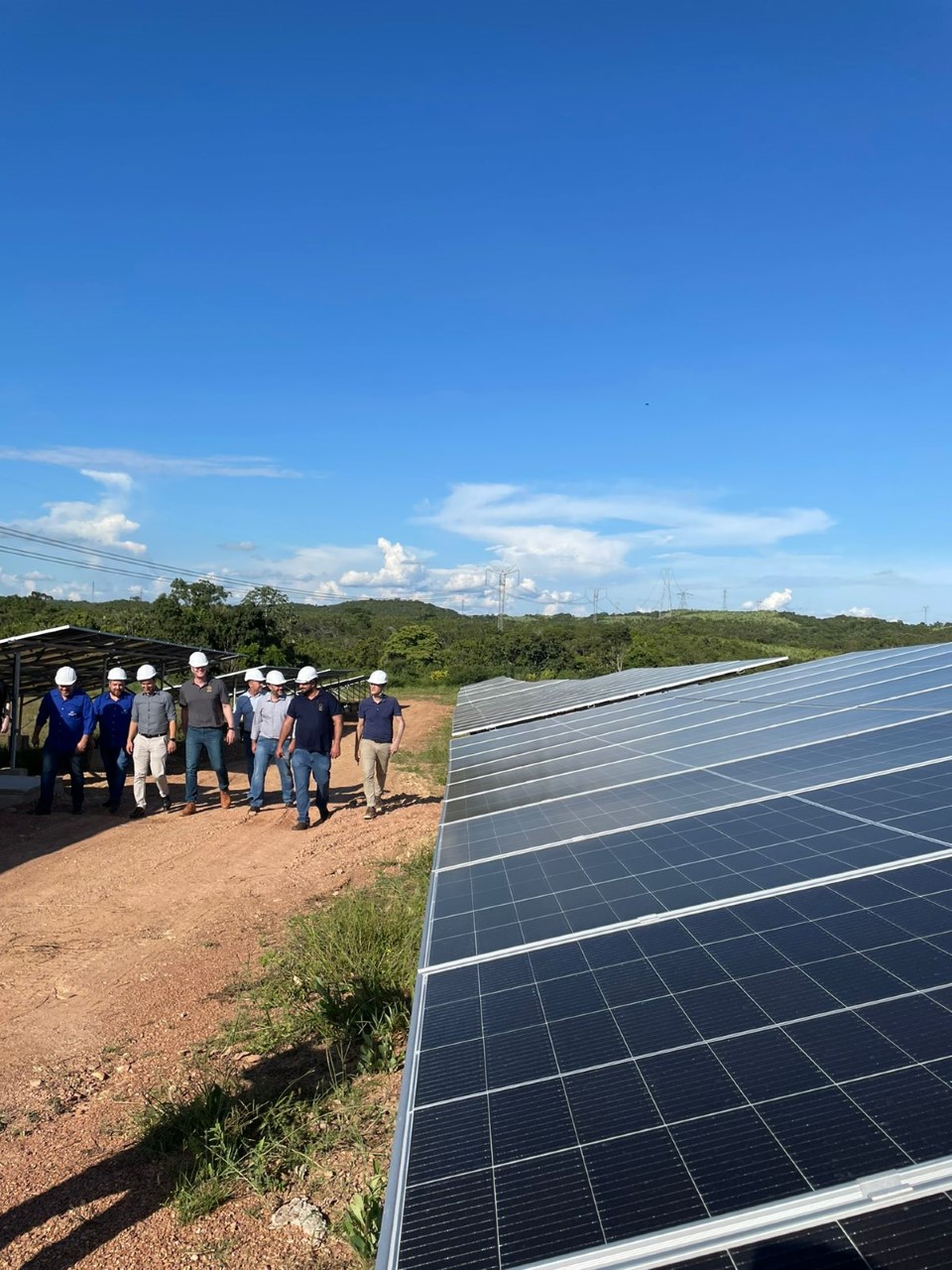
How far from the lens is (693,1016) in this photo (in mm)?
2879

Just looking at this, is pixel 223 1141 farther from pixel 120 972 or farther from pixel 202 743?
pixel 202 743

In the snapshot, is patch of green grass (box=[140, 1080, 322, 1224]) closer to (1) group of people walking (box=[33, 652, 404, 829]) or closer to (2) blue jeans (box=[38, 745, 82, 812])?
(1) group of people walking (box=[33, 652, 404, 829])

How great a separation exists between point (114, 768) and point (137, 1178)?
10.1 m

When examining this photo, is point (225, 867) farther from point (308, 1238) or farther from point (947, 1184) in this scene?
point (947, 1184)

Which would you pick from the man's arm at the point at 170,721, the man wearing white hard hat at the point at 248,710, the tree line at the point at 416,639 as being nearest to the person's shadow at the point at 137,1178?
the man's arm at the point at 170,721

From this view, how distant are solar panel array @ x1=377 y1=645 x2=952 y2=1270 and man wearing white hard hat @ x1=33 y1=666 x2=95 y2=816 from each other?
29.8 feet

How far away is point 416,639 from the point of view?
68.7 m

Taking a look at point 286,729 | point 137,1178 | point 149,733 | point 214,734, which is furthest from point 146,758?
point 137,1178

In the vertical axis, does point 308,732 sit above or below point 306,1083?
above

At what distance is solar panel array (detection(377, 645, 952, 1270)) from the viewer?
192cm

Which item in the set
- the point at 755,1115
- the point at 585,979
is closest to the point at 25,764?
the point at 585,979

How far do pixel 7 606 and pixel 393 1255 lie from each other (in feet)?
184

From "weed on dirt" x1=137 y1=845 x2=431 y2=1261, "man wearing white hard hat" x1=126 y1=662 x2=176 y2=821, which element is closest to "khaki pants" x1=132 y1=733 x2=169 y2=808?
"man wearing white hard hat" x1=126 y1=662 x2=176 y2=821

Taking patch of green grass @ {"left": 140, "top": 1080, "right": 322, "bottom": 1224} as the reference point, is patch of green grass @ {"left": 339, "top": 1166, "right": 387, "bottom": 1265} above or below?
above
